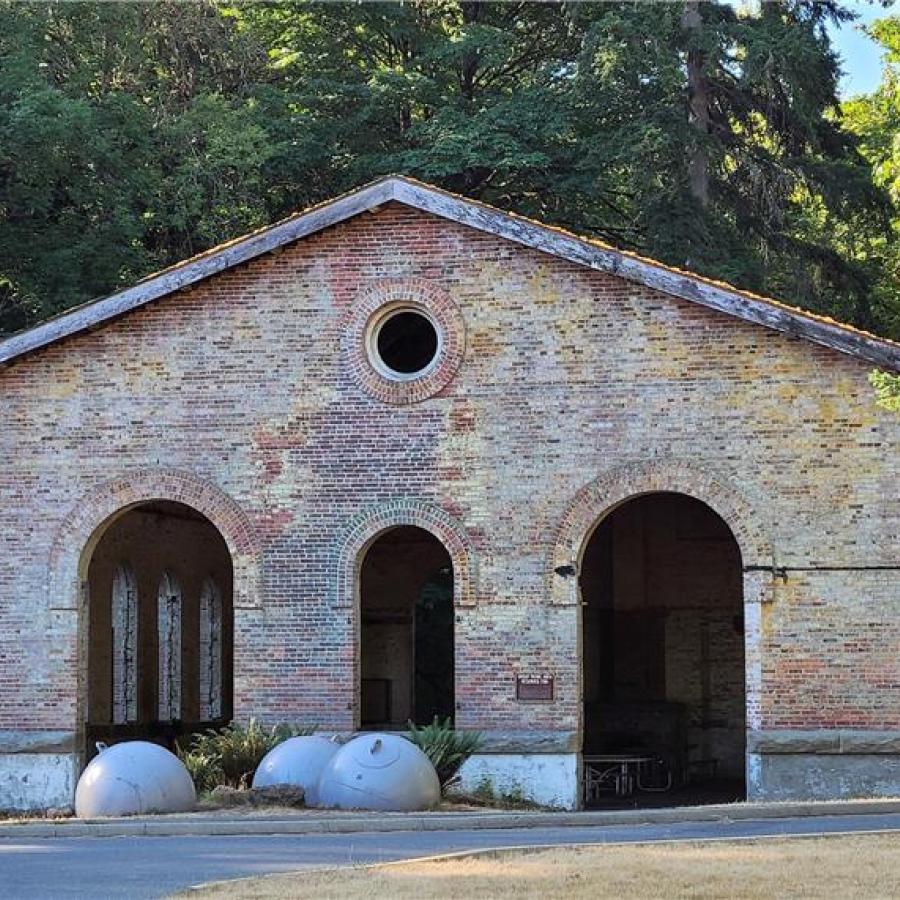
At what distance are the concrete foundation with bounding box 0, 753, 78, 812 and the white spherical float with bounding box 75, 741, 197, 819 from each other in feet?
11.0

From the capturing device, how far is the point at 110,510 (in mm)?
26078

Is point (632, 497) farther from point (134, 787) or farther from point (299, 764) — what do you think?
point (134, 787)

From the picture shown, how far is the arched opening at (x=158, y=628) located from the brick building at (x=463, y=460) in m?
1.84

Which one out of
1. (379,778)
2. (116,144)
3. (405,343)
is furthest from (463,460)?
(116,144)

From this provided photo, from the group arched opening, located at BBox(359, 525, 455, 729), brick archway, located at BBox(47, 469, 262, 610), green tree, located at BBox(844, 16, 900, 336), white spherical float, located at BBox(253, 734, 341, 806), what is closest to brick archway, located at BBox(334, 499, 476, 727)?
brick archway, located at BBox(47, 469, 262, 610)

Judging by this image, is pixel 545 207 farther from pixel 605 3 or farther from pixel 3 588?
pixel 3 588

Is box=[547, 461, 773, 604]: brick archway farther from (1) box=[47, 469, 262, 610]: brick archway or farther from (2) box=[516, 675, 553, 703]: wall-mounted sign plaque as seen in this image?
(1) box=[47, 469, 262, 610]: brick archway

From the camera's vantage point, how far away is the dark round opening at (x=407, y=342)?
2609cm

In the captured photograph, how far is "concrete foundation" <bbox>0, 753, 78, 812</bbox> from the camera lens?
25641 millimetres

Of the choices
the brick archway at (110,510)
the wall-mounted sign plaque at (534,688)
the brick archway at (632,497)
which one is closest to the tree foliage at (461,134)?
the brick archway at (110,510)

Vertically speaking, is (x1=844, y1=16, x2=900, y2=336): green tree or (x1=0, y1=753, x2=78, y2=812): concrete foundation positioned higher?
(x1=844, y1=16, x2=900, y2=336): green tree

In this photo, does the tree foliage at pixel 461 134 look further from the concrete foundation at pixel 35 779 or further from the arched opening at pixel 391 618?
the concrete foundation at pixel 35 779

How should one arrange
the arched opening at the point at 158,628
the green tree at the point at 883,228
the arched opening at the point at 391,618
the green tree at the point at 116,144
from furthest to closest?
the green tree at the point at 883,228, the green tree at the point at 116,144, the arched opening at the point at 391,618, the arched opening at the point at 158,628

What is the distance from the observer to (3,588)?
1030 inches
